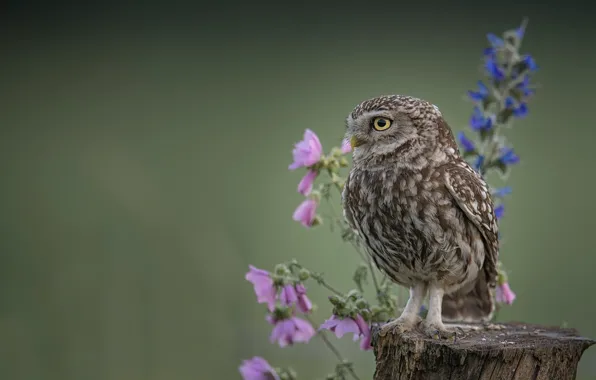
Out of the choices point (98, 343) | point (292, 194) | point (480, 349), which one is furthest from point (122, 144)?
point (480, 349)

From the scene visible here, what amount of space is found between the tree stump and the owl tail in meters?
0.37

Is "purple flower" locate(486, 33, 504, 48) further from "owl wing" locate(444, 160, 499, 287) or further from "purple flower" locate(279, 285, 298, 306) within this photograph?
"purple flower" locate(279, 285, 298, 306)

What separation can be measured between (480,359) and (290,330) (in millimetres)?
539

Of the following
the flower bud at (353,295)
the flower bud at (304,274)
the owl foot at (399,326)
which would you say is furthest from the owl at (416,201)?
the flower bud at (304,274)

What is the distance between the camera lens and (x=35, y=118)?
5.83 meters

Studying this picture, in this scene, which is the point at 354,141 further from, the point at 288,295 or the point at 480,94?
the point at 480,94

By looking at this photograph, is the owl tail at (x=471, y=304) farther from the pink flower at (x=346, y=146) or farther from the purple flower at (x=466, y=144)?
the pink flower at (x=346, y=146)

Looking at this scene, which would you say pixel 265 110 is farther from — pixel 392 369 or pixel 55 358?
pixel 392 369

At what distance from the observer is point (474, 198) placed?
2189 millimetres

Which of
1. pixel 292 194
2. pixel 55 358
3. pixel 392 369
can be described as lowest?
pixel 392 369

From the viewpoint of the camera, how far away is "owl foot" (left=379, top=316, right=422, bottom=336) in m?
2.12

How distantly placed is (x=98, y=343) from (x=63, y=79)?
241cm

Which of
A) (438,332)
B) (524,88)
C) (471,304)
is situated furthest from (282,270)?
(524,88)

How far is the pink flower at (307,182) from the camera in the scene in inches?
92.7
